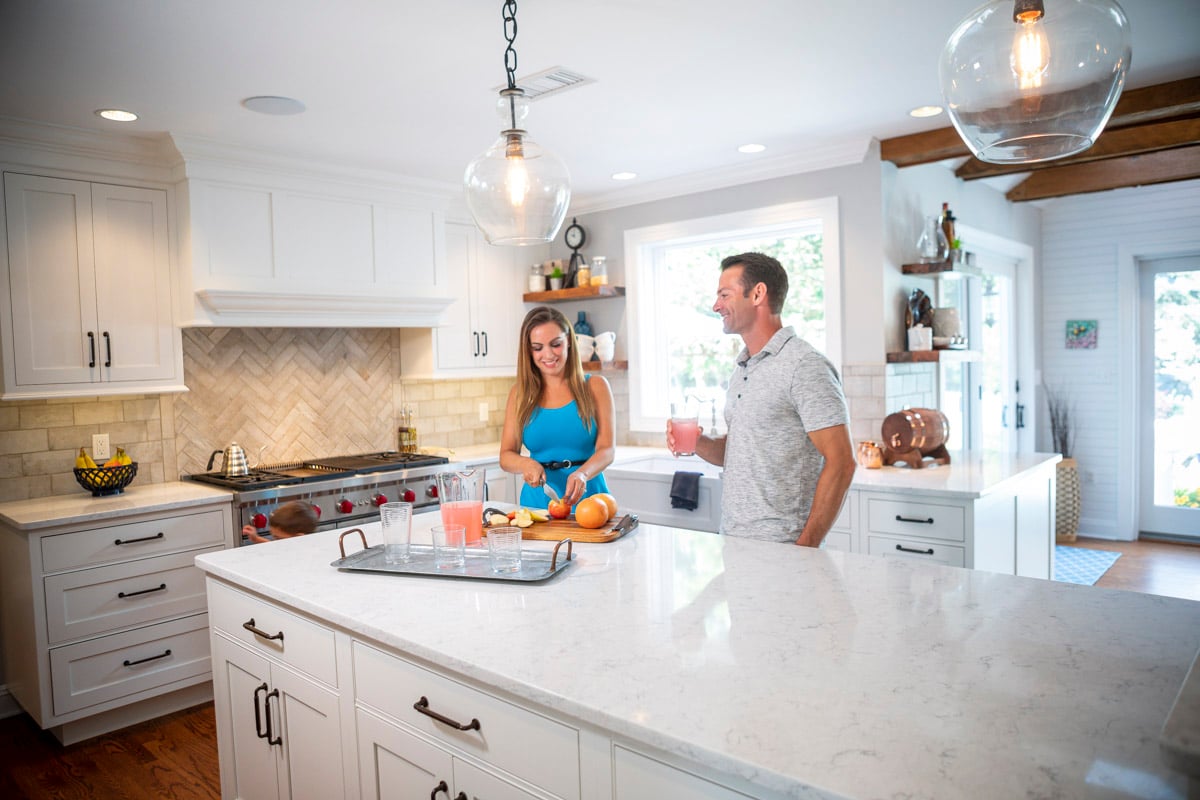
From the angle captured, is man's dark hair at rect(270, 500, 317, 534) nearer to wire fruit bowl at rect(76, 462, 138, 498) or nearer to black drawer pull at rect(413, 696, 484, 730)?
black drawer pull at rect(413, 696, 484, 730)

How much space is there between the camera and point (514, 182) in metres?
1.91

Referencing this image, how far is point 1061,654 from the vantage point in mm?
1250

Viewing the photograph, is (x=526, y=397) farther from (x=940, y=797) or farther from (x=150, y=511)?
(x=940, y=797)

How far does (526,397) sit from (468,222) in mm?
2277

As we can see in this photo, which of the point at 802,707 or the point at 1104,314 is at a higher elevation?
the point at 1104,314

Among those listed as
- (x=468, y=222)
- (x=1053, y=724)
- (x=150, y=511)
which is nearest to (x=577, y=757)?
(x=1053, y=724)

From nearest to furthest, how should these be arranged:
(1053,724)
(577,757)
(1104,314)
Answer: (1053,724) < (577,757) < (1104,314)

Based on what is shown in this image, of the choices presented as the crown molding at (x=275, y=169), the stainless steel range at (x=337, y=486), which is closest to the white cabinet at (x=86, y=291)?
the crown molding at (x=275, y=169)

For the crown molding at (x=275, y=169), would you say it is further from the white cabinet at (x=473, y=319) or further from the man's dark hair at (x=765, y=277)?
the man's dark hair at (x=765, y=277)

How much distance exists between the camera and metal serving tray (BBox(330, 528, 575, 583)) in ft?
5.82

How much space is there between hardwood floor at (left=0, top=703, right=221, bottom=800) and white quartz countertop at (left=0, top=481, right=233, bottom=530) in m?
0.89

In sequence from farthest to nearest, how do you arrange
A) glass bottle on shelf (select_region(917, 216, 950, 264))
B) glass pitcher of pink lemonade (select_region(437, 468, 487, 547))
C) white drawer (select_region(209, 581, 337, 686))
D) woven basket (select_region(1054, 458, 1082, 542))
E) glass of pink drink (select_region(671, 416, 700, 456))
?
woven basket (select_region(1054, 458, 1082, 542)) < glass bottle on shelf (select_region(917, 216, 950, 264)) < glass of pink drink (select_region(671, 416, 700, 456)) < glass pitcher of pink lemonade (select_region(437, 468, 487, 547)) < white drawer (select_region(209, 581, 337, 686))

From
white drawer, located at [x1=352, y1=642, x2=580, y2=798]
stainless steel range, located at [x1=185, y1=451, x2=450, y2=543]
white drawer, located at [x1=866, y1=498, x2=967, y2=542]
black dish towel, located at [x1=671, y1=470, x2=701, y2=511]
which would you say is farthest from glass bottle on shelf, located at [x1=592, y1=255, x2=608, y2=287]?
white drawer, located at [x1=352, y1=642, x2=580, y2=798]

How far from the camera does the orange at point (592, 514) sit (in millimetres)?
2166
